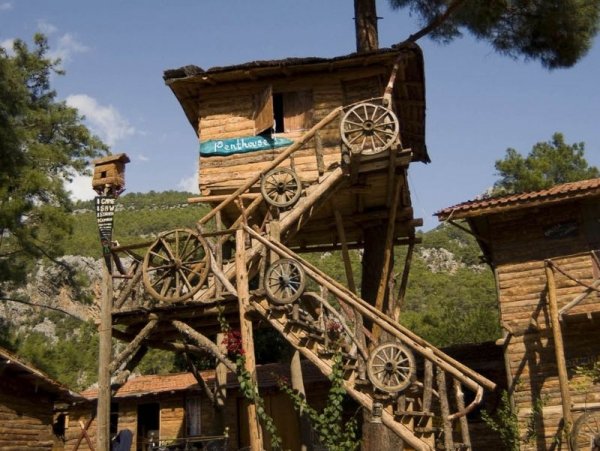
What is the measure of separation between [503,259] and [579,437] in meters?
4.47

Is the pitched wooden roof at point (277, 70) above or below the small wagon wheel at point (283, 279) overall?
above

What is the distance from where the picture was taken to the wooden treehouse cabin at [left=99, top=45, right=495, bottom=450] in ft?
32.0

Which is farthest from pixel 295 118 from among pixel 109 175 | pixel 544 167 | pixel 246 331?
pixel 544 167

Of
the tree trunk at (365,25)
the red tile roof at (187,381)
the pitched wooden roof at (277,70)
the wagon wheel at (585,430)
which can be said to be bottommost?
the wagon wheel at (585,430)

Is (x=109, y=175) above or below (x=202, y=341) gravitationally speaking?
above

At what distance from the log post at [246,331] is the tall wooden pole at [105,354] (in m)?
2.42

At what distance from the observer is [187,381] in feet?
68.3

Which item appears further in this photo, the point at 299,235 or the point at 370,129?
the point at 299,235

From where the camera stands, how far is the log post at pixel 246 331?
10141 millimetres

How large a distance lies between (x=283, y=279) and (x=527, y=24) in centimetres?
1214

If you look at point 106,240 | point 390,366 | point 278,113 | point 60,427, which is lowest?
point 60,427

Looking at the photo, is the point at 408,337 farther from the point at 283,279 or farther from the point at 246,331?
the point at 246,331

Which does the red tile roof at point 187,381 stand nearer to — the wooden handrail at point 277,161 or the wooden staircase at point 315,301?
the wooden staircase at point 315,301

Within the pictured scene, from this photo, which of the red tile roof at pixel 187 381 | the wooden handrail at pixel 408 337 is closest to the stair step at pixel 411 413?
the wooden handrail at pixel 408 337
